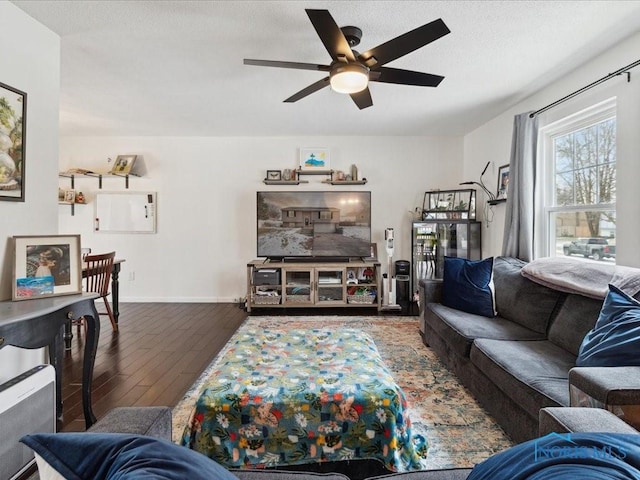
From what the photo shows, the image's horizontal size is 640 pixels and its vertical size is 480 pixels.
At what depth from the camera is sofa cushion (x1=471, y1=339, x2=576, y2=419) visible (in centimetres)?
150

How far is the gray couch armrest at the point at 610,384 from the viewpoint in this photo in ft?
3.67

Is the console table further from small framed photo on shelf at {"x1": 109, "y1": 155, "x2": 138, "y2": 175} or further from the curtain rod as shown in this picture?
the curtain rod

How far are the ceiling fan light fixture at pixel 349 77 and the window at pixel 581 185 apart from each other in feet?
6.16

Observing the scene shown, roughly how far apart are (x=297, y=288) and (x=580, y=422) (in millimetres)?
3674

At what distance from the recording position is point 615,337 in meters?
1.47

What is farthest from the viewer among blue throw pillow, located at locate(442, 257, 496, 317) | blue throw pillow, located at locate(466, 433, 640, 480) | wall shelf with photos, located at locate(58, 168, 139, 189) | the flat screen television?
the flat screen television

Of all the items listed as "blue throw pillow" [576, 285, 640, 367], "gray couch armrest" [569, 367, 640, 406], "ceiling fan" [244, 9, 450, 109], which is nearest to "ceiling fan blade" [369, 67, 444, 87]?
"ceiling fan" [244, 9, 450, 109]

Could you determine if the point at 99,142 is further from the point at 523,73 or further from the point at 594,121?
the point at 594,121

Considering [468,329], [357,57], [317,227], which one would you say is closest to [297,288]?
[317,227]

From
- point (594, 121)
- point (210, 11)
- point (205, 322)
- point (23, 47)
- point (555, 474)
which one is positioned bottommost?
point (205, 322)

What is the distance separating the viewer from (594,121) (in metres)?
2.62

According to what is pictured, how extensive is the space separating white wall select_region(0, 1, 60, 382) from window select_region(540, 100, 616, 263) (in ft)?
12.9

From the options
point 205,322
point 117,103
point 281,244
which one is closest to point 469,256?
point 281,244

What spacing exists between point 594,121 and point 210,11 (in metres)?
2.97
